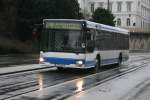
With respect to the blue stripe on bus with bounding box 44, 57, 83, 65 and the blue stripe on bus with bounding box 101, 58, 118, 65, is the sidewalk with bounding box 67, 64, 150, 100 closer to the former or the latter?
the blue stripe on bus with bounding box 44, 57, 83, 65

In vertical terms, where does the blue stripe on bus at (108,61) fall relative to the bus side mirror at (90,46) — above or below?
below

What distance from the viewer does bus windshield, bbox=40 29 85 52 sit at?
24.7 meters

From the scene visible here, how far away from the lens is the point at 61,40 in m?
24.8

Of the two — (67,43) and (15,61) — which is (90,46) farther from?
(15,61)

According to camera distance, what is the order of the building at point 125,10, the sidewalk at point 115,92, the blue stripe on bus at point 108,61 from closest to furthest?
the sidewalk at point 115,92
the blue stripe on bus at point 108,61
the building at point 125,10

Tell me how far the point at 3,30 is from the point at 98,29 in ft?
123

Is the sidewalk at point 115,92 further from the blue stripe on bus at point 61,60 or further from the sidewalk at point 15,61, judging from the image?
the sidewalk at point 15,61

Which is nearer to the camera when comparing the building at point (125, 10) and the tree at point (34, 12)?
the tree at point (34, 12)

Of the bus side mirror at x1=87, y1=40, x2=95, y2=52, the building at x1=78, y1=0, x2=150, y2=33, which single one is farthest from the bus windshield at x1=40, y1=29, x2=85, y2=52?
the building at x1=78, y1=0, x2=150, y2=33

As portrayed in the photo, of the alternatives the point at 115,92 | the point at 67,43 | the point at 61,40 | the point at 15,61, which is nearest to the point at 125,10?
the point at 15,61

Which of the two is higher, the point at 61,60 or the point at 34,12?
the point at 34,12

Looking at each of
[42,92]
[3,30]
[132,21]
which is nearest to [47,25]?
[42,92]

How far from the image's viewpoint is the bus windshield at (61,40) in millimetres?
24656

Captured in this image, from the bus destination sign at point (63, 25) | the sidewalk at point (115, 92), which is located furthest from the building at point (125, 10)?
the sidewalk at point (115, 92)
